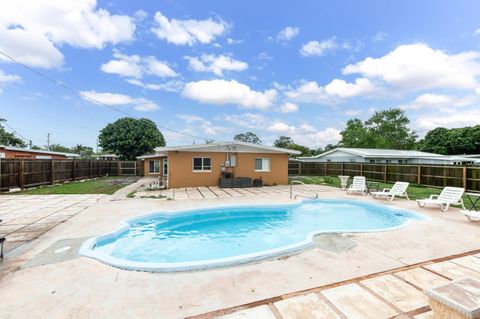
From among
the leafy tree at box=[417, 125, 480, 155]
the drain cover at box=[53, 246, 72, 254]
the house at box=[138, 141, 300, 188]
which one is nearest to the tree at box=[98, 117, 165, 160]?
the house at box=[138, 141, 300, 188]

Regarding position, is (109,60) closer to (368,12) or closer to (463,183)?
(368,12)

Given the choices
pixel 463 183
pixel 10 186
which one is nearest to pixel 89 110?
pixel 10 186

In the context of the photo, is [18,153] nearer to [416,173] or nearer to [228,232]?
[228,232]

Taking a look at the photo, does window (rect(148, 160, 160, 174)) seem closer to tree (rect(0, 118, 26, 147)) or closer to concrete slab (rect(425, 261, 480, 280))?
tree (rect(0, 118, 26, 147))

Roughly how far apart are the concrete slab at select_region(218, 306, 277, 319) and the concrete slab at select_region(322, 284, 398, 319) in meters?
0.84

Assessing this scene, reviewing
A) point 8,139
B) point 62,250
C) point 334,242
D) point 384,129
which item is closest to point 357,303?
point 334,242

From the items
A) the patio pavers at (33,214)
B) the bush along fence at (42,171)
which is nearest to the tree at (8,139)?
the bush along fence at (42,171)

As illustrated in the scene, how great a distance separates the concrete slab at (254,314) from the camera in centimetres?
263

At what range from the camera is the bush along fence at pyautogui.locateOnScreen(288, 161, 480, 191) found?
41.2 ft

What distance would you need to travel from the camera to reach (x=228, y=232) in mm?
7512

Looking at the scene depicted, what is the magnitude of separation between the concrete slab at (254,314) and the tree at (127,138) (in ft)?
99.0

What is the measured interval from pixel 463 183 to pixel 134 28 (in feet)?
65.6

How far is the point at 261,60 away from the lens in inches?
681

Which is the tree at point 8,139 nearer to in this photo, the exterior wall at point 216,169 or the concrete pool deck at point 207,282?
the exterior wall at point 216,169
